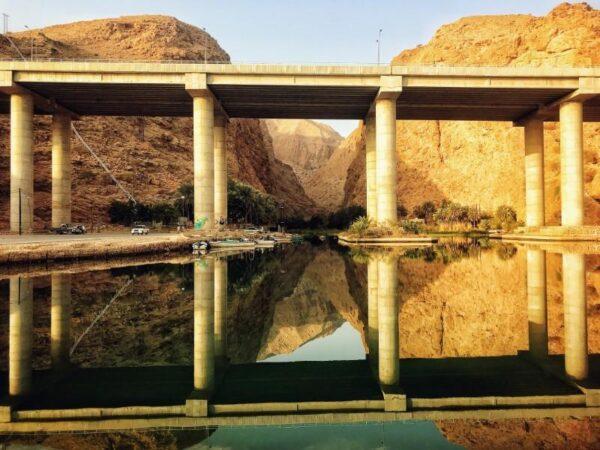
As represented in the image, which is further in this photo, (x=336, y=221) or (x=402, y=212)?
(x=336, y=221)

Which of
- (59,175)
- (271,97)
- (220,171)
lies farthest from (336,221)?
(59,175)

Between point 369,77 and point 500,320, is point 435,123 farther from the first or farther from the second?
point 500,320

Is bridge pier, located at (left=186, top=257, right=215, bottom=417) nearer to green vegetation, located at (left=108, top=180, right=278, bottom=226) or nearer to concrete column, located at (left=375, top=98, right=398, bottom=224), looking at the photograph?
concrete column, located at (left=375, top=98, right=398, bottom=224)

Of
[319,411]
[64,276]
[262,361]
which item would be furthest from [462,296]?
[64,276]

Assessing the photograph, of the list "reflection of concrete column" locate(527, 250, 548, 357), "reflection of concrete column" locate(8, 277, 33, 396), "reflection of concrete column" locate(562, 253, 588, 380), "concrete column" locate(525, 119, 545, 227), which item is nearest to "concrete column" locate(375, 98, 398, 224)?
"concrete column" locate(525, 119, 545, 227)

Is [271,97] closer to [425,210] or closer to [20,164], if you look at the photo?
[20,164]

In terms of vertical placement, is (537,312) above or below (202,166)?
below
